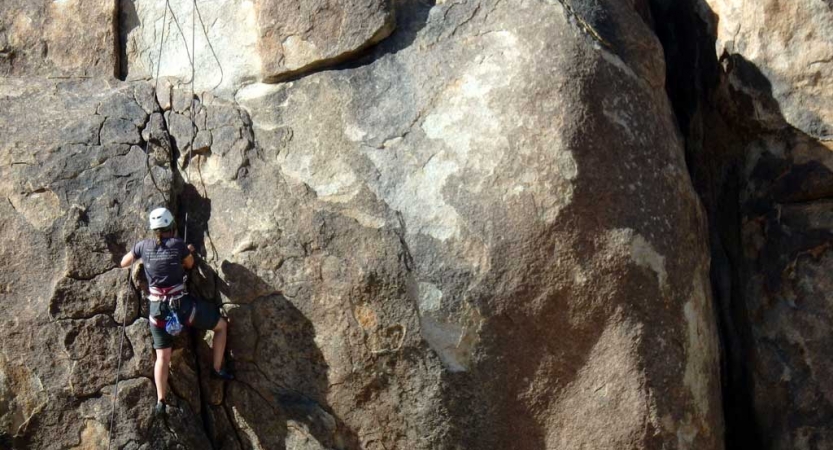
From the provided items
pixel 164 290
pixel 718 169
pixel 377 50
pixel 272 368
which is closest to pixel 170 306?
pixel 164 290

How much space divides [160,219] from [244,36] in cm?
119

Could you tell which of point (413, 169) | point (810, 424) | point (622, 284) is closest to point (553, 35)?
point (413, 169)

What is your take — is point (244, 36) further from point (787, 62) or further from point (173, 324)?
point (787, 62)

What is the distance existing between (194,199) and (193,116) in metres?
0.47

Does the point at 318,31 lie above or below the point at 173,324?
above

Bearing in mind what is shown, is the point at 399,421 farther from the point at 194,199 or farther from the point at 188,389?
the point at 194,199

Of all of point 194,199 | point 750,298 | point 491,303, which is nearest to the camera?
point 491,303

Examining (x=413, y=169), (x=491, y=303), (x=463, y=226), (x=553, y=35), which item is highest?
(x=553, y=35)

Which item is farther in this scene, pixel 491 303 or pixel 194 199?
pixel 194 199

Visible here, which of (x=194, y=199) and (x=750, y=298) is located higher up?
(x=194, y=199)

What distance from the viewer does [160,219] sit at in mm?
4852

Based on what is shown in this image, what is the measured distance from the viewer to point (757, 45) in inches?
225

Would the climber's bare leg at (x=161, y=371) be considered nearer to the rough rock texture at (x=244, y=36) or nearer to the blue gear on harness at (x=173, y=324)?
the blue gear on harness at (x=173, y=324)

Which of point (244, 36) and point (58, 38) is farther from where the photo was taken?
point (58, 38)
